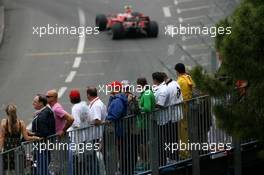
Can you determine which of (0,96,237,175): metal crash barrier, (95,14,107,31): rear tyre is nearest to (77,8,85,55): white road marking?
(95,14,107,31): rear tyre

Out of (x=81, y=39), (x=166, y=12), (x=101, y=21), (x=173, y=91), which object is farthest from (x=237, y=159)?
(x=166, y=12)

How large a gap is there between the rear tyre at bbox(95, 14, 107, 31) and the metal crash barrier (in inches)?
758

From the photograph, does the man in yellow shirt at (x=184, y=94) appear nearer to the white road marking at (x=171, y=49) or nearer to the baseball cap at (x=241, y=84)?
the baseball cap at (x=241, y=84)

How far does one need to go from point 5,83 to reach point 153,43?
6662 millimetres

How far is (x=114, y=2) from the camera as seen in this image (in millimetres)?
43844

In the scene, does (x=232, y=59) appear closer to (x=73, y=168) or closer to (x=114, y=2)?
(x=73, y=168)

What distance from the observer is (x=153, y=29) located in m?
37.4

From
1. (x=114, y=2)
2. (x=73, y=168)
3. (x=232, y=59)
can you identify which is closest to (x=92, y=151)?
(x=73, y=168)

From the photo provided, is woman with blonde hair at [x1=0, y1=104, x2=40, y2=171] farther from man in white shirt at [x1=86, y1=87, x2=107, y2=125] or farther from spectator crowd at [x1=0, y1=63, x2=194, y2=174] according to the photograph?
man in white shirt at [x1=86, y1=87, x2=107, y2=125]

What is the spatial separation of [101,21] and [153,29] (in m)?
2.11

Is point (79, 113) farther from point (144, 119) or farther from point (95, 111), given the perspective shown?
point (144, 119)

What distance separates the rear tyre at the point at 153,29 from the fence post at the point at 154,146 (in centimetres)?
1940

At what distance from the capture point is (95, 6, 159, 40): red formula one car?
1452 inches

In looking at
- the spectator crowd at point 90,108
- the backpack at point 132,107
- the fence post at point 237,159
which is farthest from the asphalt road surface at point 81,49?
the backpack at point 132,107
